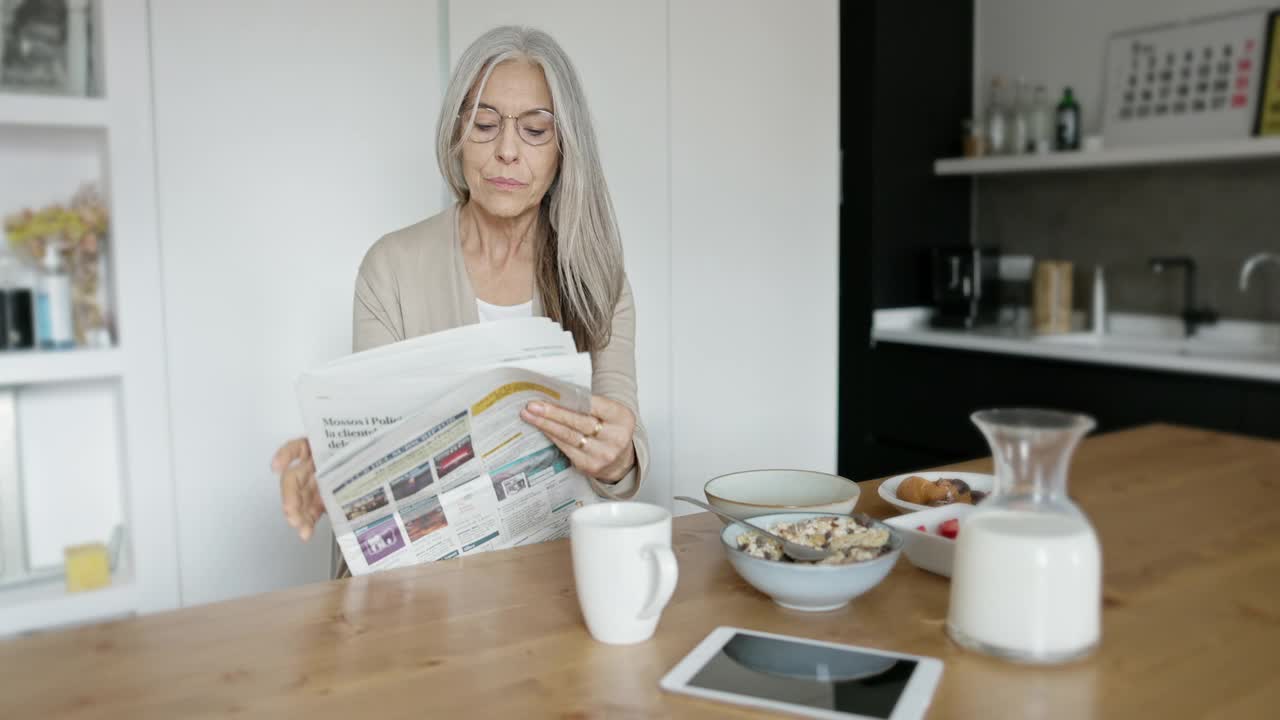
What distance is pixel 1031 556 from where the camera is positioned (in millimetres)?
830

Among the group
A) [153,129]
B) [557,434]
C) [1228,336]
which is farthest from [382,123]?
[1228,336]

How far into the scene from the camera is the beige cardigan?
1.63m

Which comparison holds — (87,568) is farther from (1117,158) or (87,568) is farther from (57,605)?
(1117,158)

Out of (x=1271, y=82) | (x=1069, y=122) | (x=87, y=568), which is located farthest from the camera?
(x=1069, y=122)

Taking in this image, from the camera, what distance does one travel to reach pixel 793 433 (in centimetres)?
289

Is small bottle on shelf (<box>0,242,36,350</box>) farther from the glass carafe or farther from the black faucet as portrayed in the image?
the black faucet

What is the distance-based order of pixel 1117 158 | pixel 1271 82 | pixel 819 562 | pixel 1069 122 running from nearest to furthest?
1. pixel 819 562
2. pixel 1271 82
3. pixel 1117 158
4. pixel 1069 122

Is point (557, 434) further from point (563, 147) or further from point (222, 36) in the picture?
point (222, 36)

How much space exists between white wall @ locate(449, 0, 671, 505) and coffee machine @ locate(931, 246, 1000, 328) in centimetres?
168

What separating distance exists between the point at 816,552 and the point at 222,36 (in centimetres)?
163

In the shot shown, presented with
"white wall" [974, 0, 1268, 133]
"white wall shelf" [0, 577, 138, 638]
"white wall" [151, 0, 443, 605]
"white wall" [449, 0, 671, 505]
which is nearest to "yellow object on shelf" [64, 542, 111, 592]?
"white wall shelf" [0, 577, 138, 638]

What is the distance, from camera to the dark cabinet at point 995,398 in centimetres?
279

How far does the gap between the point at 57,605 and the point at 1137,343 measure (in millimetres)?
3245

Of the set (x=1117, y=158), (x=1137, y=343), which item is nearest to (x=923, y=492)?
(x=1117, y=158)
